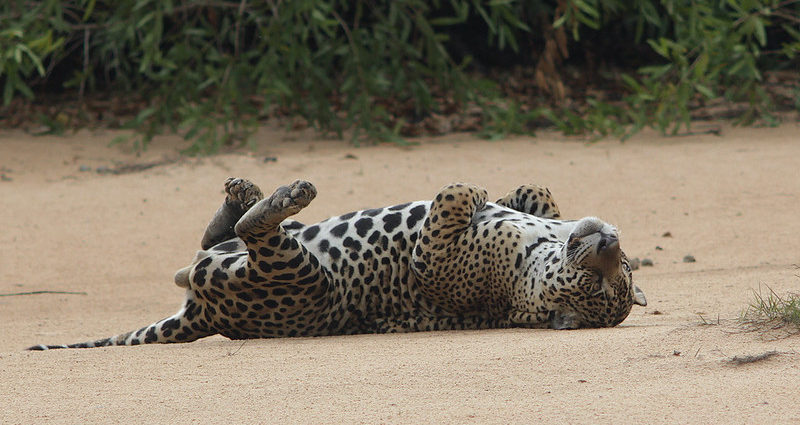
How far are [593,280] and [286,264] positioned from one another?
117cm

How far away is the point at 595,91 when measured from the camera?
11.9m

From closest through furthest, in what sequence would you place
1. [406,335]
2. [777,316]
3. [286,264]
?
[777,316] < [286,264] < [406,335]

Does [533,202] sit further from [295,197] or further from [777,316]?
[777,316]

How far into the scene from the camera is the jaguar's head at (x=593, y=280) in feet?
12.6

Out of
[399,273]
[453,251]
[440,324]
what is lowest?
[440,324]

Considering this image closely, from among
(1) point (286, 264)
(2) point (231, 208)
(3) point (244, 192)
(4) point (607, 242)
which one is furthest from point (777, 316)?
(2) point (231, 208)

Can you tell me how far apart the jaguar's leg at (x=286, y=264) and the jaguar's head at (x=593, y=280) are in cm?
96

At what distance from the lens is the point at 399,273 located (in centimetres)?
448

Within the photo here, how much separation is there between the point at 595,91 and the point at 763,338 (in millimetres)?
8771

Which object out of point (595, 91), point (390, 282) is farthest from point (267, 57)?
point (390, 282)

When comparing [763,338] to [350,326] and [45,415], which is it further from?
[45,415]

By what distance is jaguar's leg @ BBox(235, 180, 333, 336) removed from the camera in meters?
3.86

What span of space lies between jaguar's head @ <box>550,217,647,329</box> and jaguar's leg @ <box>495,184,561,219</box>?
65 cm

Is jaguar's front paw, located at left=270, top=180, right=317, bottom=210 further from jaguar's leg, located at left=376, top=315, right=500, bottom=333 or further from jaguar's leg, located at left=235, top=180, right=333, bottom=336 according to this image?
jaguar's leg, located at left=376, top=315, right=500, bottom=333
